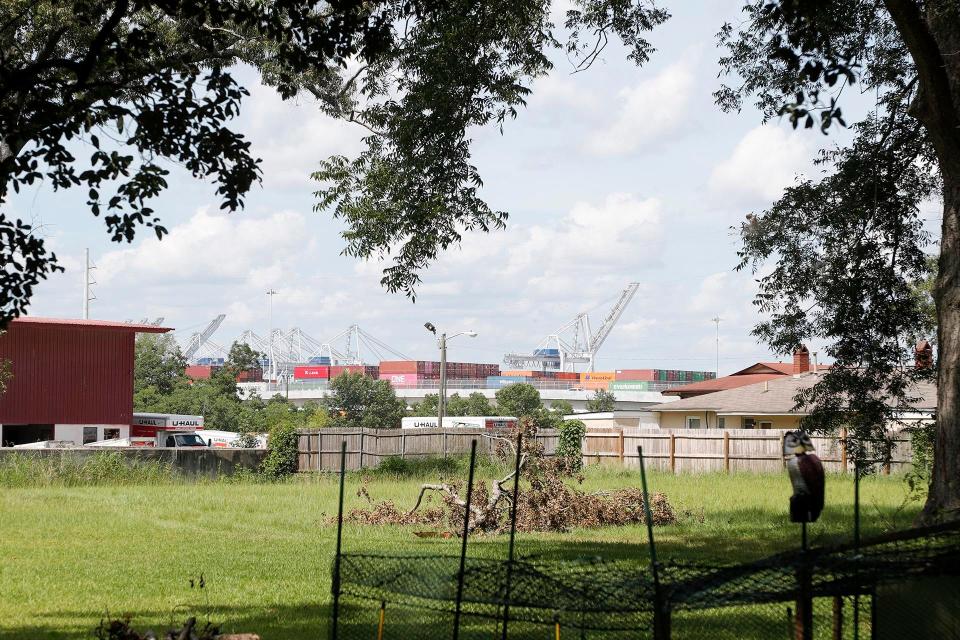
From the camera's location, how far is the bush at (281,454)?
32.5 meters

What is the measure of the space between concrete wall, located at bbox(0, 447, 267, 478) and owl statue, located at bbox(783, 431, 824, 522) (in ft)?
85.5

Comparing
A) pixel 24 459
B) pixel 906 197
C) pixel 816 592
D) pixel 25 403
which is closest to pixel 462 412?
pixel 25 403

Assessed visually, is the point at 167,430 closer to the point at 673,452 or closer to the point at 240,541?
the point at 673,452

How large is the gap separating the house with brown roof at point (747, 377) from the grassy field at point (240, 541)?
2783cm

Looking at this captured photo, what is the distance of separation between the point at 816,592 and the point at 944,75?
7.54m

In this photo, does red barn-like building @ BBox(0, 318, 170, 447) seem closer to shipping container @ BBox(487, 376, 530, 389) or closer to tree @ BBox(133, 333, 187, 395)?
tree @ BBox(133, 333, 187, 395)

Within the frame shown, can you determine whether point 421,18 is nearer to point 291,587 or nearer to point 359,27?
point 359,27

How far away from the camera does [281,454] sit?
33031 mm

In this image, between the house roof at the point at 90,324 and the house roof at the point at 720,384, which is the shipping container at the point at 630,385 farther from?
the house roof at the point at 90,324

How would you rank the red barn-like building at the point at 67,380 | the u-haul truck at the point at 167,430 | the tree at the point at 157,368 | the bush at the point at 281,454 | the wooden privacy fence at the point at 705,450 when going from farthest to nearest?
1. the tree at the point at 157,368
2. the u-haul truck at the point at 167,430
3. the red barn-like building at the point at 67,380
4. the bush at the point at 281,454
5. the wooden privacy fence at the point at 705,450

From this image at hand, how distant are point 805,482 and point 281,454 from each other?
29024mm

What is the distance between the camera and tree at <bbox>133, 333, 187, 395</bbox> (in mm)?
91625

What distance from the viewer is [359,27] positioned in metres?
9.59

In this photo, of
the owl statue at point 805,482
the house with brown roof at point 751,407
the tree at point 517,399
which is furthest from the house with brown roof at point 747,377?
the owl statue at point 805,482
